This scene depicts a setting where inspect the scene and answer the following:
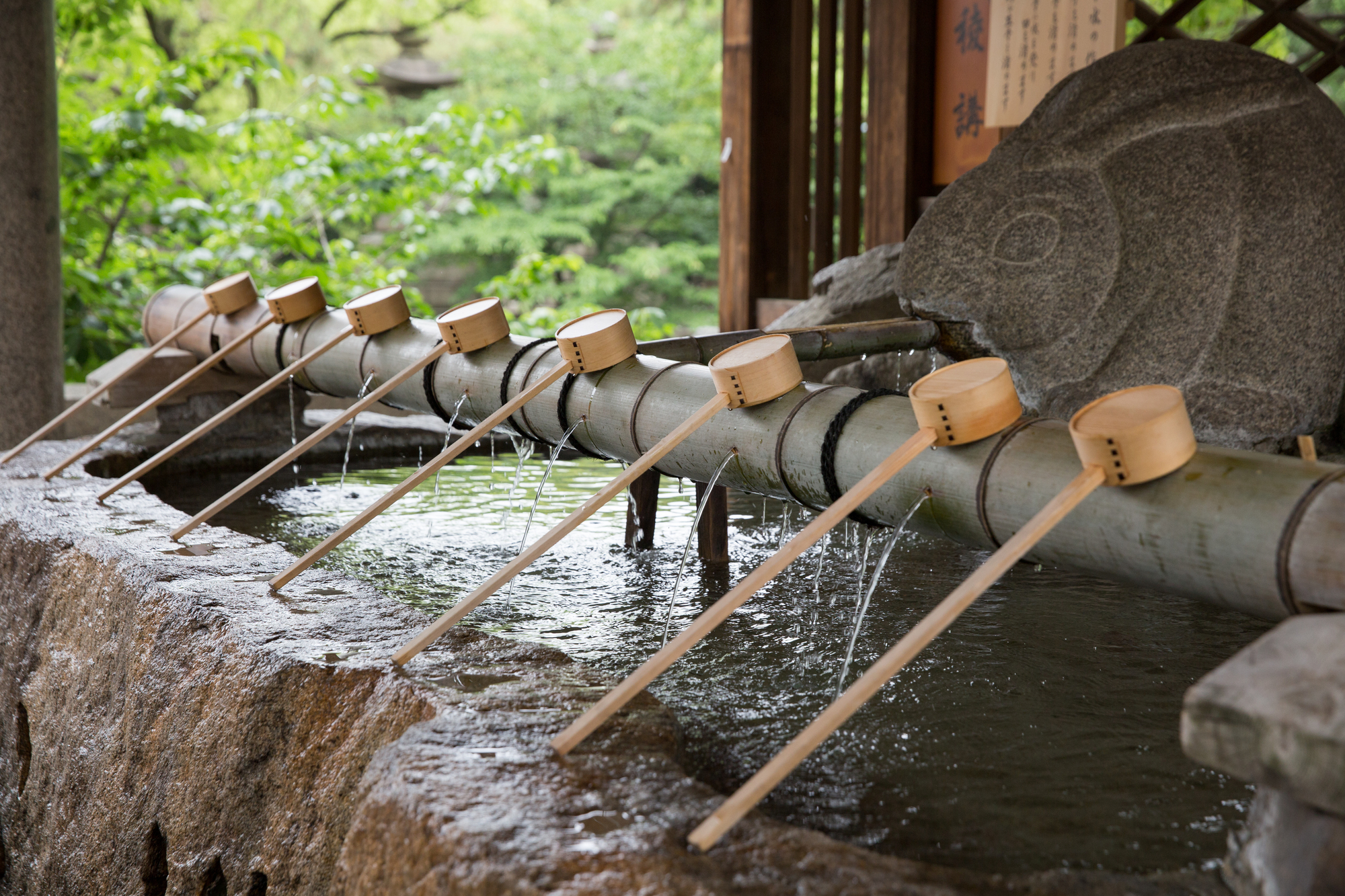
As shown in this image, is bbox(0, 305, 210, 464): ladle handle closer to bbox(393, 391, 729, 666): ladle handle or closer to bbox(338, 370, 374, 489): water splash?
bbox(338, 370, 374, 489): water splash

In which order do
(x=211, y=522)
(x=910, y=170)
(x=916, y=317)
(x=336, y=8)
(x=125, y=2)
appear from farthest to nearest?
Result: (x=336, y=8) < (x=125, y=2) < (x=910, y=170) < (x=211, y=522) < (x=916, y=317)

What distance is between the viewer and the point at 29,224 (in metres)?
5.95

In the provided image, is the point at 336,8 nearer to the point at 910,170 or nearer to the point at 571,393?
the point at 910,170

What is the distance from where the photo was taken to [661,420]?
120 inches

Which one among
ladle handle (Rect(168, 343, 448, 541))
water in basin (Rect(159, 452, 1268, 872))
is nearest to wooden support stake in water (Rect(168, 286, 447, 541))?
ladle handle (Rect(168, 343, 448, 541))

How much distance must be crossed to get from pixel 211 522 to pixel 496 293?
271 inches

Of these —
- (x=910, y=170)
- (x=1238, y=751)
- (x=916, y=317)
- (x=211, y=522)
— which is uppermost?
(x=910, y=170)

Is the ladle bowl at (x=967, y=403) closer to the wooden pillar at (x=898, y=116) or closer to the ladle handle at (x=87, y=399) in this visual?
the ladle handle at (x=87, y=399)

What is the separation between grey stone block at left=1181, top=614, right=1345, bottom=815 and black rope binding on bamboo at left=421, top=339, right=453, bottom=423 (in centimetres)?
300

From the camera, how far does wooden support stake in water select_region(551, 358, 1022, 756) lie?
187cm

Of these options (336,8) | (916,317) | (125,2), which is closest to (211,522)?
(916,317)

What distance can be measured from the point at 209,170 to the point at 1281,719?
417 inches

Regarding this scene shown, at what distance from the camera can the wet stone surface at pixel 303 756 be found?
60.8 inches

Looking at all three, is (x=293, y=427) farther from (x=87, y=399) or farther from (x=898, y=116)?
(x=898, y=116)
